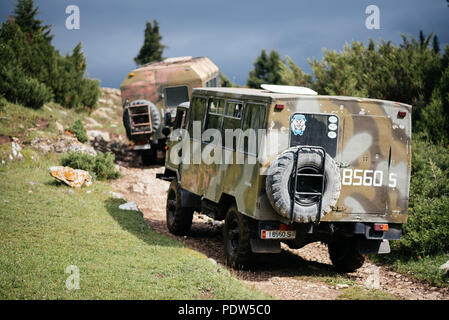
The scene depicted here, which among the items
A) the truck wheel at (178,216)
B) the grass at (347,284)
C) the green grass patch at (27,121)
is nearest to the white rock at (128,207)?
the truck wheel at (178,216)

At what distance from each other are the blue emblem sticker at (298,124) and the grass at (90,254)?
2334mm

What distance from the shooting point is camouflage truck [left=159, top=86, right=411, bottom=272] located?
8023 millimetres

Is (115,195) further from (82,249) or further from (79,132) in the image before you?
(79,132)

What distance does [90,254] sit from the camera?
8945 mm

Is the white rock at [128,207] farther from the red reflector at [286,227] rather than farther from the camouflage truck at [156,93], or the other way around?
the camouflage truck at [156,93]

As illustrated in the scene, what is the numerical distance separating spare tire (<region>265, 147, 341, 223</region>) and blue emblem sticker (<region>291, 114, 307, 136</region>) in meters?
0.31

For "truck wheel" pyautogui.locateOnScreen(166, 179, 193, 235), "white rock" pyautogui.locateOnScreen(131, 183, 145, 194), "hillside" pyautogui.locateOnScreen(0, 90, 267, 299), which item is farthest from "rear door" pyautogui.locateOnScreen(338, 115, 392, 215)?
"white rock" pyautogui.locateOnScreen(131, 183, 145, 194)

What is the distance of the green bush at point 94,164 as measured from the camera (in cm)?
1612

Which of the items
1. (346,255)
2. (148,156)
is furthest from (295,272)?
(148,156)

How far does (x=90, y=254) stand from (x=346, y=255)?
4.32 m
